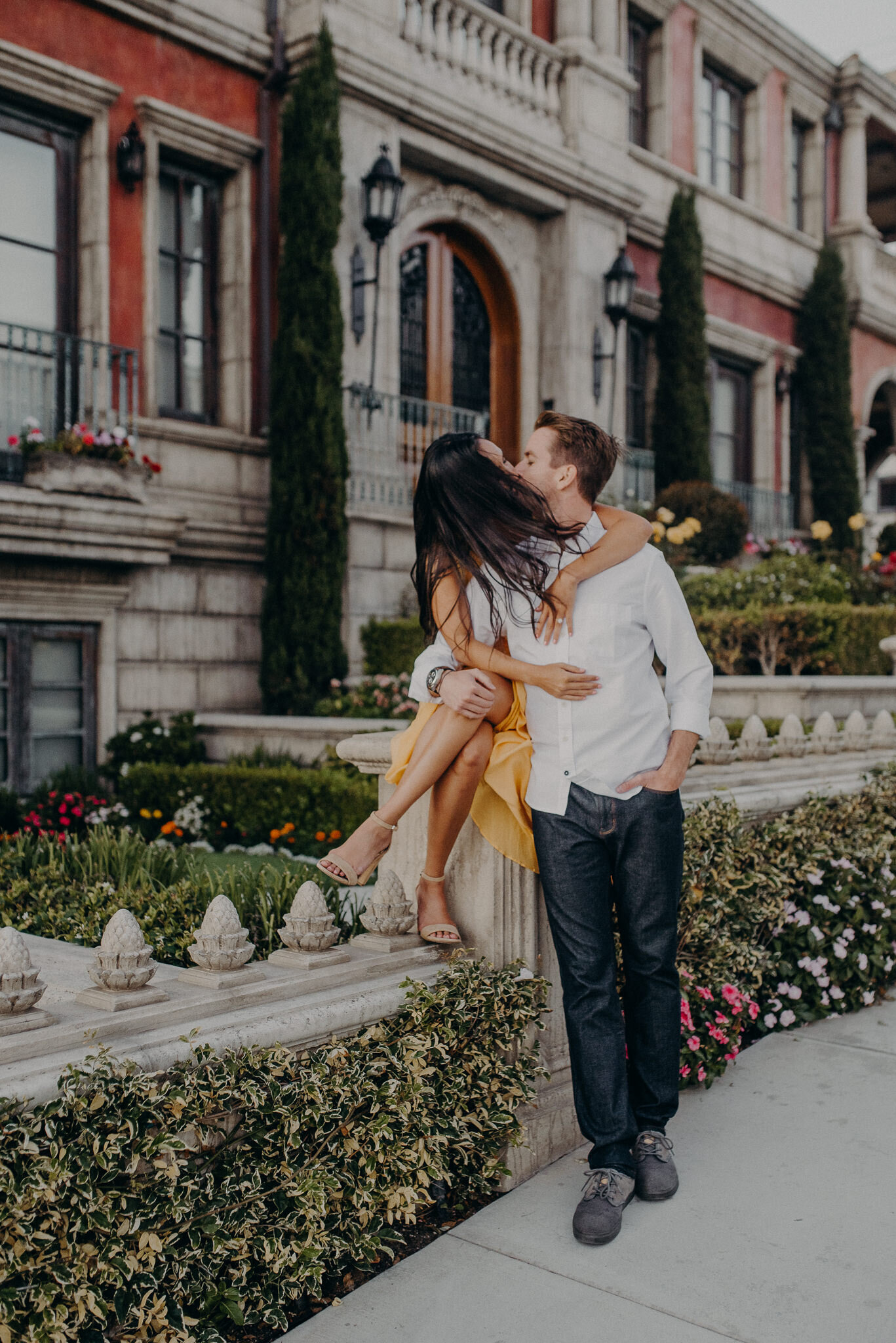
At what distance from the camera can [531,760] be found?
10.7 feet

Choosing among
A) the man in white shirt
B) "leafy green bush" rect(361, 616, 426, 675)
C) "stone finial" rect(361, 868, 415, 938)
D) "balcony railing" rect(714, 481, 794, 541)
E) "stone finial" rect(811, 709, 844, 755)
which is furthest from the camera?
"balcony railing" rect(714, 481, 794, 541)

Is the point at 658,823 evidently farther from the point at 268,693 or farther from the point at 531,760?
the point at 268,693

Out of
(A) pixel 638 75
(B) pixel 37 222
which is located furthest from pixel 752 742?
(A) pixel 638 75

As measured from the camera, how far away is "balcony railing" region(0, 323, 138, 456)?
9.59 meters

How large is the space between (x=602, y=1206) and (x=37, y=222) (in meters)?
9.53

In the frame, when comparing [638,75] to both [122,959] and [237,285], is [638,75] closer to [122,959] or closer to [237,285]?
[237,285]

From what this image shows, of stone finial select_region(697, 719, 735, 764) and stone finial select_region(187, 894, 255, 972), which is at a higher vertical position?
stone finial select_region(697, 719, 735, 764)

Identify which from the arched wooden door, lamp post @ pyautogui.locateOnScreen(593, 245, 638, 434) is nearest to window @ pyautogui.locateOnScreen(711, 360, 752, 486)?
lamp post @ pyautogui.locateOnScreen(593, 245, 638, 434)

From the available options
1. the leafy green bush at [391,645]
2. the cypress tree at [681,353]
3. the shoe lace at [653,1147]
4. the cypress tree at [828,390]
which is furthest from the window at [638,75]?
the shoe lace at [653,1147]

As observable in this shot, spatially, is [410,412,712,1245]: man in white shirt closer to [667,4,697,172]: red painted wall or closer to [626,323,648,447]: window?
[626,323,648,447]: window

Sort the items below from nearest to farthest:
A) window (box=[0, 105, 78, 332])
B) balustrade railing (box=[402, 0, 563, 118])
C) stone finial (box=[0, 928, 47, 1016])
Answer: stone finial (box=[0, 928, 47, 1016]) → window (box=[0, 105, 78, 332]) → balustrade railing (box=[402, 0, 563, 118])

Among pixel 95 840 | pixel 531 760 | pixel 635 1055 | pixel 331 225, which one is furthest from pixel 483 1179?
pixel 331 225

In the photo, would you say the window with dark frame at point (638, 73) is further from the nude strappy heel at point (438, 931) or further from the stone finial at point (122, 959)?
the stone finial at point (122, 959)

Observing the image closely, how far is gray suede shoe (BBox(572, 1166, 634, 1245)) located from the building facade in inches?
276
